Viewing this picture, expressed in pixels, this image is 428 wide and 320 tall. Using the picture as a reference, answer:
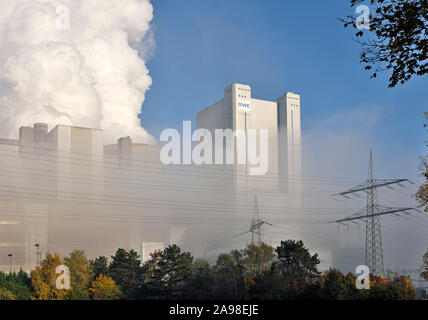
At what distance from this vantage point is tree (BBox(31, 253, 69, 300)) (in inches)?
2365

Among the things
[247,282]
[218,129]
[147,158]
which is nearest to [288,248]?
[247,282]

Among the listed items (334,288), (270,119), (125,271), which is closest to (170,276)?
(125,271)

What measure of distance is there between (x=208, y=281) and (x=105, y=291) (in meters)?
15.4

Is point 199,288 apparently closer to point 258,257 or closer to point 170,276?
point 170,276

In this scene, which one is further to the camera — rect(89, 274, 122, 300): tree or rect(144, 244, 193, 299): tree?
rect(89, 274, 122, 300): tree

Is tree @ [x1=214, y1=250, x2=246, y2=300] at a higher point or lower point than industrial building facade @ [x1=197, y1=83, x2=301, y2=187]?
lower

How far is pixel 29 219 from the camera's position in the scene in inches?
5487

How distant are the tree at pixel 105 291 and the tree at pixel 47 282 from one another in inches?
152

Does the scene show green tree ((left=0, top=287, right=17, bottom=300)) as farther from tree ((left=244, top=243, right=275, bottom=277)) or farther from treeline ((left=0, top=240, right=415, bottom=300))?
tree ((left=244, top=243, right=275, bottom=277))

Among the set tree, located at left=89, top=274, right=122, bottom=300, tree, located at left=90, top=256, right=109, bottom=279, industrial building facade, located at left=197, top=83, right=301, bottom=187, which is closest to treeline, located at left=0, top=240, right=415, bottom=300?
tree, located at left=89, top=274, right=122, bottom=300

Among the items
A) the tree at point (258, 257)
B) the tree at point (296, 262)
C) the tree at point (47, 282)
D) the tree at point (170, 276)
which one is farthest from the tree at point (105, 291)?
the tree at point (258, 257)

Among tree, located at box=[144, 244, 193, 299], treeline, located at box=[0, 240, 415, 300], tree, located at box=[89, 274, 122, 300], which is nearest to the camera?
treeline, located at box=[0, 240, 415, 300]

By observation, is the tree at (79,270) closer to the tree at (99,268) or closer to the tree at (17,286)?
the tree at (99,268)

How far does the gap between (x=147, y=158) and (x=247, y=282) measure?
4325 inches
